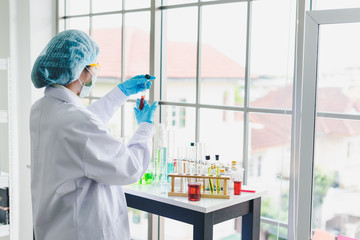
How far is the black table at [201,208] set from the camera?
197cm

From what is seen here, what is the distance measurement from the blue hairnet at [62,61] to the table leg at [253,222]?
108 cm

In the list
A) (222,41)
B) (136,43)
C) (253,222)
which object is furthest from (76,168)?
(136,43)

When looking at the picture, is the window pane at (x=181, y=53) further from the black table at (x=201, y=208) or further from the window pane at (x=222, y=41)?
the black table at (x=201, y=208)

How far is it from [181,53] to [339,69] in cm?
125

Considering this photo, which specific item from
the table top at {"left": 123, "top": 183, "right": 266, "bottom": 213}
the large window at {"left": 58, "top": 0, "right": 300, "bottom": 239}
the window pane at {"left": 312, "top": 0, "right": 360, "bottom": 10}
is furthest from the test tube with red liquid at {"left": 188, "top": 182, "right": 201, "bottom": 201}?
the window pane at {"left": 312, "top": 0, "right": 360, "bottom": 10}

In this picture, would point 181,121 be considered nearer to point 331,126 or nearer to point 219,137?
point 219,137

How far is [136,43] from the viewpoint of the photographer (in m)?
3.31

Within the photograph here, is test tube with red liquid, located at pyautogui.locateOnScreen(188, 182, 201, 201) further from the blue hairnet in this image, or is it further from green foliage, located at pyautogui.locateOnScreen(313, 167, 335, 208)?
the blue hairnet

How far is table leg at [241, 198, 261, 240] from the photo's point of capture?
2.22 m

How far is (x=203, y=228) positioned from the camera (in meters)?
1.95

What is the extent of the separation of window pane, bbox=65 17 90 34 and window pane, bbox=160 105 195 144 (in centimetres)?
103

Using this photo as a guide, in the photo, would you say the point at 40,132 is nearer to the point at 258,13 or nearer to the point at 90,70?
the point at 90,70

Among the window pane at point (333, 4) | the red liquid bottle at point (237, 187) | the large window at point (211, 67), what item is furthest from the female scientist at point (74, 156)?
the window pane at point (333, 4)

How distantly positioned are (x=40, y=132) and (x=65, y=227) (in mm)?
415
